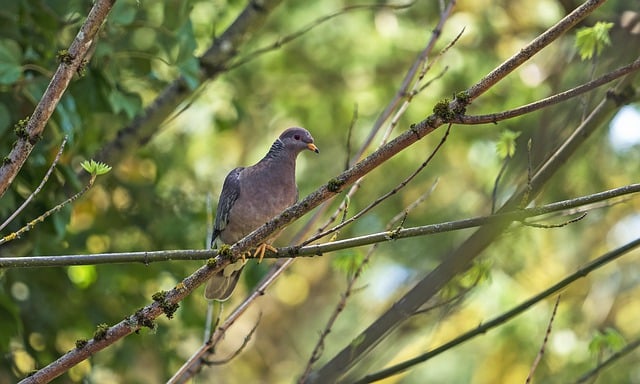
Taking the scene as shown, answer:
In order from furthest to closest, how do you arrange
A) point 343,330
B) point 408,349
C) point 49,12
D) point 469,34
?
1. point 343,330
2. point 408,349
3. point 469,34
4. point 49,12

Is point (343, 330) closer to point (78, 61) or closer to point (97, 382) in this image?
point (97, 382)

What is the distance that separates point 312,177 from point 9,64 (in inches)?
171

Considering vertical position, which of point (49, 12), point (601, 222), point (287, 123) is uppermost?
point (287, 123)

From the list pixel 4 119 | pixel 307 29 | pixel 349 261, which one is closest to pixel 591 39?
pixel 349 261

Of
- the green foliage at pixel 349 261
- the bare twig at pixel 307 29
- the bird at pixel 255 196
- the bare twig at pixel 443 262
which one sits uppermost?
the bare twig at pixel 307 29

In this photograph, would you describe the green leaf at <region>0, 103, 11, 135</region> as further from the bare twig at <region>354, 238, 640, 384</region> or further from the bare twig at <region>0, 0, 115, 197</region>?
the bare twig at <region>354, 238, 640, 384</region>

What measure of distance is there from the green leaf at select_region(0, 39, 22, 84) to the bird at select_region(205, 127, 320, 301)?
1175 mm

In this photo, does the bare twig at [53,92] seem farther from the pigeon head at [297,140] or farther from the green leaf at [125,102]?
the pigeon head at [297,140]

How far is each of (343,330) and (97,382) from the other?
2.56m

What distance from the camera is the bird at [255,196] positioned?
4414 millimetres

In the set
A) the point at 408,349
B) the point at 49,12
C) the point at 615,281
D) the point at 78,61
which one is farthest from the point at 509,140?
the point at 615,281

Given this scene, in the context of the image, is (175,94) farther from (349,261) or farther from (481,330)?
(481,330)

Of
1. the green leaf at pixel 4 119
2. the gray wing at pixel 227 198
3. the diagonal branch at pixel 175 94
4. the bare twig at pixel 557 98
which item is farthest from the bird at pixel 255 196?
the bare twig at pixel 557 98

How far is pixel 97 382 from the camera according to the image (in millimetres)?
6926
